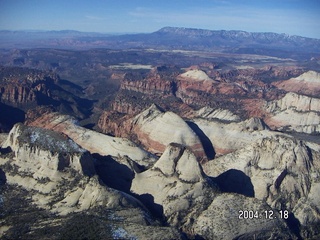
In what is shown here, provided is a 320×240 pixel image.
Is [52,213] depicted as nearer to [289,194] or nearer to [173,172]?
[173,172]

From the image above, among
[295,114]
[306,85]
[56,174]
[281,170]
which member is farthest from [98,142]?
[306,85]

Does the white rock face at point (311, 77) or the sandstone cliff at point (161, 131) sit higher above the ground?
the white rock face at point (311, 77)

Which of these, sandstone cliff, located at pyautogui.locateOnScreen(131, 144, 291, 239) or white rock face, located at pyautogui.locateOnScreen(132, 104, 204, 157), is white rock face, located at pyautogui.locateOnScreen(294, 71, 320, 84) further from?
sandstone cliff, located at pyautogui.locateOnScreen(131, 144, 291, 239)

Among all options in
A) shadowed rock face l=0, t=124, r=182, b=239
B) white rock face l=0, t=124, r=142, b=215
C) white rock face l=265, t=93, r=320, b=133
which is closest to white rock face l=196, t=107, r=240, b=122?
white rock face l=265, t=93, r=320, b=133

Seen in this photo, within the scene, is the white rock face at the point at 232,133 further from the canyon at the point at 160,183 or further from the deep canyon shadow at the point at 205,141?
the deep canyon shadow at the point at 205,141

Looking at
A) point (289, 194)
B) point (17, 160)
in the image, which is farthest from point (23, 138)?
point (289, 194)

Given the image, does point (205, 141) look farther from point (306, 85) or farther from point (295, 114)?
point (306, 85)

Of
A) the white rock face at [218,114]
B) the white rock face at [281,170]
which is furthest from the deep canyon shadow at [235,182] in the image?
the white rock face at [218,114]
